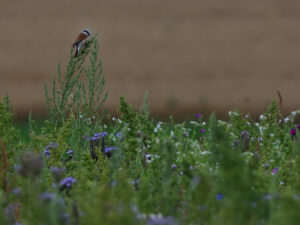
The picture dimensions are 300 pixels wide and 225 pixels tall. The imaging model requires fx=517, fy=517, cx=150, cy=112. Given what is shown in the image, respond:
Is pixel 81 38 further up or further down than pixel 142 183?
further up

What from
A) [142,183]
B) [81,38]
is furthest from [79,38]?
[142,183]

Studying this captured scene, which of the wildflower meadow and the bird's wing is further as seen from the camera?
the bird's wing

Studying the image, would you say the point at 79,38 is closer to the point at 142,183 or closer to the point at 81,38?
the point at 81,38

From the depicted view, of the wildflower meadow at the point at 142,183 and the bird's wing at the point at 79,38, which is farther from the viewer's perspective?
the bird's wing at the point at 79,38

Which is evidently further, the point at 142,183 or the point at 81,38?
the point at 81,38

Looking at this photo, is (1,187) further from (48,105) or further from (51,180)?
(48,105)

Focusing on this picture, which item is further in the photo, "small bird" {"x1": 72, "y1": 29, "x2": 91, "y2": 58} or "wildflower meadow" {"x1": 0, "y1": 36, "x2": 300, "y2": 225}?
"small bird" {"x1": 72, "y1": 29, "x2": 91, "y2": 58}

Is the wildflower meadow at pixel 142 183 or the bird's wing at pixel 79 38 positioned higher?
the bird's wing at pixel 79 38

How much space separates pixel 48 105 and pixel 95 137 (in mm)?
622

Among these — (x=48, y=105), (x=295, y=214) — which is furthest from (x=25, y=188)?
(x=48, y=105)

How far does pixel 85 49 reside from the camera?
5109mm

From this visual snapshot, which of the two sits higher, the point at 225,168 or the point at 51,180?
the point at 225,168

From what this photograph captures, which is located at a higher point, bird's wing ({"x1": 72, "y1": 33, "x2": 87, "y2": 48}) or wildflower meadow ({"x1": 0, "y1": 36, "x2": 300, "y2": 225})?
bird's wing ({"x1": 72, "y1": 33, "x2": 87, "y2": 48})

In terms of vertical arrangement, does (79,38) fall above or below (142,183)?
above
